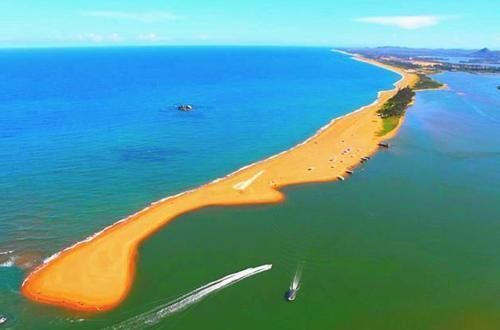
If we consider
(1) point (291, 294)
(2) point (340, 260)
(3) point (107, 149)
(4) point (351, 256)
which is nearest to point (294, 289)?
(1) point (291, 294)

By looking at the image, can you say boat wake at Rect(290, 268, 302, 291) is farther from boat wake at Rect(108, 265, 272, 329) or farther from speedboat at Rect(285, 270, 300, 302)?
boat wake at Rect(108, 265, 272, 329)

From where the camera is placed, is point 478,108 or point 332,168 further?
point 478,108

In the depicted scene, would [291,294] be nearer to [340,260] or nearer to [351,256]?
[340,260]

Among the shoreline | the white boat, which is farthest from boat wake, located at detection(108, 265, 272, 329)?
the shoreline

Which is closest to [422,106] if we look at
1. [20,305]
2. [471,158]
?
[471,158]

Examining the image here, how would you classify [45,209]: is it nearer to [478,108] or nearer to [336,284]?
[336,284]

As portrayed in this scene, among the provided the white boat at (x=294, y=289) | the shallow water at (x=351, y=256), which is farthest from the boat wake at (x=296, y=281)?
the shallow water at (x=351, y=256)

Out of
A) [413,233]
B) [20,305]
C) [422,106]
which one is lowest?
[20,305]
